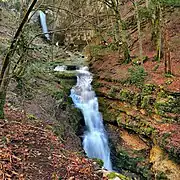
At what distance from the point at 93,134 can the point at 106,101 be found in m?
2.17

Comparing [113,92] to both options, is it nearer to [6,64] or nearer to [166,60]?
[166,60]

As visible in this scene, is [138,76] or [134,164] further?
[138,76]

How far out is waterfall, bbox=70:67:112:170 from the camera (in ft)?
44.7

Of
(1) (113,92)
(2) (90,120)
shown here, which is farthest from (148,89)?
(2) (90,120)

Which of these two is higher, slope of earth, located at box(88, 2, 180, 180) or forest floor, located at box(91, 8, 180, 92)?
forest floor, located at box(91, 8, 180, 92)

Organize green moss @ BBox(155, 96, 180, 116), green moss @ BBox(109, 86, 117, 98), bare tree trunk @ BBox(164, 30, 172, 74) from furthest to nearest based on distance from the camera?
green moss @ BBox(109, 86, 117, 98)
bare tree trunk @ BBox(164, 30, 172, 74)
green moss @ BBox(155, 96, 180, 116)

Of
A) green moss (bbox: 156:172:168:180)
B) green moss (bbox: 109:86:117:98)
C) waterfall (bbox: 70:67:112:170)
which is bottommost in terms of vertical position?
green moss (bbox: 156:172:168:180)

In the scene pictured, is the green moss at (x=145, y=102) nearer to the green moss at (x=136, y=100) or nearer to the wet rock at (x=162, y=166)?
the green moss at (x=136, y=100)

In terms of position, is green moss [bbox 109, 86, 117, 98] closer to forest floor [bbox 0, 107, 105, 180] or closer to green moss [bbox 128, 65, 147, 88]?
green moss [bbox 128, 65, 147, 88]

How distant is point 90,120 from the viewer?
15.3m

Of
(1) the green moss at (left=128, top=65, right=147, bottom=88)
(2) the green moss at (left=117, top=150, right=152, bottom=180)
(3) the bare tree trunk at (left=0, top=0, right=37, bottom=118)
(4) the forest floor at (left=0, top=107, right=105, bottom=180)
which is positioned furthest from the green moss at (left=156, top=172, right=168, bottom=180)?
(3) the bare tree trunk at (left=0, top=0, right=37, bottom=118)

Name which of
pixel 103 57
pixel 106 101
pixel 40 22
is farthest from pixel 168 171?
pixel 40 22

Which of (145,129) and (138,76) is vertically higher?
(138,76)

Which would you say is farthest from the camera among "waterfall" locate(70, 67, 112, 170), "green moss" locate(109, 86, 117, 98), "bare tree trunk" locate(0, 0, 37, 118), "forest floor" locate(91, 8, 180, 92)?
"green moss" locate(109, 86, 117, 98)
